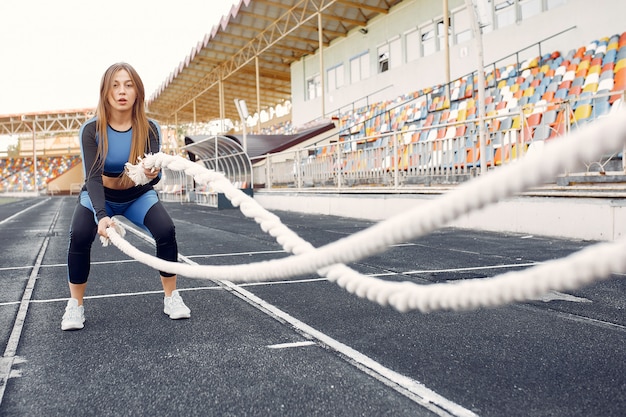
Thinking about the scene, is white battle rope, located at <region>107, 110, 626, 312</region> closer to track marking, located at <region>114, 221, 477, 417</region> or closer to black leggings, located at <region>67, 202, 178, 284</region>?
track marking, located at <region>114, 221, 477, 417</region>

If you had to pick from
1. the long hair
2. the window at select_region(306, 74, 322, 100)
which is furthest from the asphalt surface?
the window at select_region(306, 74, 322, 100)

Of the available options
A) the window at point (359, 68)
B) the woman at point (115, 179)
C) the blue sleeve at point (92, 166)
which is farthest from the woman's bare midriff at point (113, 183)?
the window at point (359, 68)

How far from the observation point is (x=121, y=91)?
3.27 meters

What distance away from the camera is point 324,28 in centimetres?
2570

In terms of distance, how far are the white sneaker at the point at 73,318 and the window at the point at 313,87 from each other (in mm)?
27194

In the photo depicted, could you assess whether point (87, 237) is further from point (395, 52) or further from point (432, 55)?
point (395, 52)

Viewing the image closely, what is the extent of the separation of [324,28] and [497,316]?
24260 millimetres

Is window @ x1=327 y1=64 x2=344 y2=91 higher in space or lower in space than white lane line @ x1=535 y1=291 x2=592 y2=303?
higher

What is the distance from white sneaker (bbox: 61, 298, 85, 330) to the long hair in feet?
2.76

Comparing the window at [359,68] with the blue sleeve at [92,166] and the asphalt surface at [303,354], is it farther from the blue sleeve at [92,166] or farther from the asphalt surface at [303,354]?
the blue sleeve at [92,166]

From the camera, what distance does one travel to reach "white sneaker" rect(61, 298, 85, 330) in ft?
10.7

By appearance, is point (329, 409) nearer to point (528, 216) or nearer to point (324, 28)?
point (528, 216)

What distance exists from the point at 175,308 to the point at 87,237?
723mm

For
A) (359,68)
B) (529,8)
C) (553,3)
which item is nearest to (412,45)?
(359,68)
